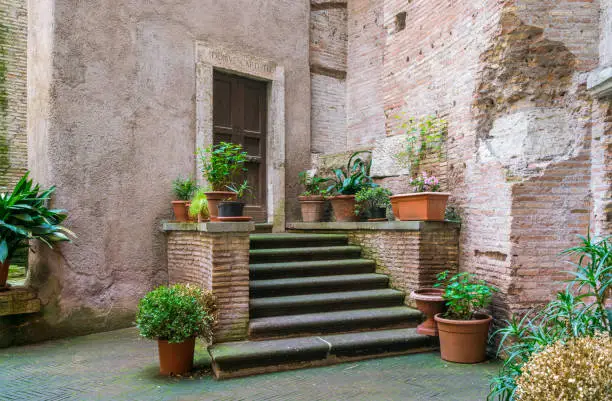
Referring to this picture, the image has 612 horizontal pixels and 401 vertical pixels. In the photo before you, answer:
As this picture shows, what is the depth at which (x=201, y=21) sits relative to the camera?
6.68 meters

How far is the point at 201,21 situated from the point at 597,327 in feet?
19.6

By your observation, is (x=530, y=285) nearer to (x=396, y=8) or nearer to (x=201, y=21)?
(x=396, y=8)

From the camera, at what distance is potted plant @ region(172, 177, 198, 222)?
19.6ft

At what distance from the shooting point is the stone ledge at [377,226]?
521 centimetres

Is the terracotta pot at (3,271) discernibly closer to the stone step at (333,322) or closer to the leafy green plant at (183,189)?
the leafy green plant at (183,189)

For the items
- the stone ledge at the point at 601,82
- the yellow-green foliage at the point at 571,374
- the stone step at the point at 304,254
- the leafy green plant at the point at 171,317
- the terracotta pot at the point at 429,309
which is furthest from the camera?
the stone step at the point at 304,254

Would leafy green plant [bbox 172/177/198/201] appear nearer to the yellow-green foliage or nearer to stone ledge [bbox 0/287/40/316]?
stone ledge [bbox 0/287/40/316]

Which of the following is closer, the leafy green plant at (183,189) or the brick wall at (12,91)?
the leafy green plant at (183,189)

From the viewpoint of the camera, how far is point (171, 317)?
157 inches

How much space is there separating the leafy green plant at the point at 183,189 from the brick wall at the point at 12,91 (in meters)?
4.55

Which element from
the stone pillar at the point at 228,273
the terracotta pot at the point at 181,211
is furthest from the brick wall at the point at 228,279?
the terracotta pot at the point at 181,211

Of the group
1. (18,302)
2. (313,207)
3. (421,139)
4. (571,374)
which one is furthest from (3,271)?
(571,374)

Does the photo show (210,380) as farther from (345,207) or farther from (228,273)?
(345,207)

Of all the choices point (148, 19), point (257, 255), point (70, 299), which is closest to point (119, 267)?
point (70, 299)
